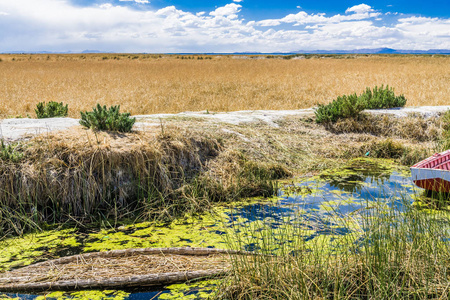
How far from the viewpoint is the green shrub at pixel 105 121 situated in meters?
6.18

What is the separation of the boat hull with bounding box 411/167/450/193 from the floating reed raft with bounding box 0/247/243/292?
3.41 meters

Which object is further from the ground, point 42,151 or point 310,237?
point 42,151

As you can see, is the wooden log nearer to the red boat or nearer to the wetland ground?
the wetland ground

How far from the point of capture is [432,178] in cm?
537

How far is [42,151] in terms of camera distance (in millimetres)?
5234

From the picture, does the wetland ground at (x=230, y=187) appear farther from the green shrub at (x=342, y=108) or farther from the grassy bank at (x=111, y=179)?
the green shrub at (x=342, y=108)

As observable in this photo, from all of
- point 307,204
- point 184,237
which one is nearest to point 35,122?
point 184,237

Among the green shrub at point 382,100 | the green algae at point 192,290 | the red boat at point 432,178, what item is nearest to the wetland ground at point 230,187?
the green algae at point 192,290

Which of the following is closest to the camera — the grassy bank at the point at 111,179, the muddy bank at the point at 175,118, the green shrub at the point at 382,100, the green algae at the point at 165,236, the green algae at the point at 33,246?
the green algae at the point at 33,246

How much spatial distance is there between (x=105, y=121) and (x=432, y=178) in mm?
5155

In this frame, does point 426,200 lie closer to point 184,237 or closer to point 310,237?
point 310,237

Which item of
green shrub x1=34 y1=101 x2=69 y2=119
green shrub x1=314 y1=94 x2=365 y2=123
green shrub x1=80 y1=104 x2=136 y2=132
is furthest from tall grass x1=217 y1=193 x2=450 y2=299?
green shrub x1=34 y1=101 x2=69 y2=119

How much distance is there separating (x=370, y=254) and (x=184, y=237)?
2.18 metres

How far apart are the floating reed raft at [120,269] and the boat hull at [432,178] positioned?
11.2 ft
